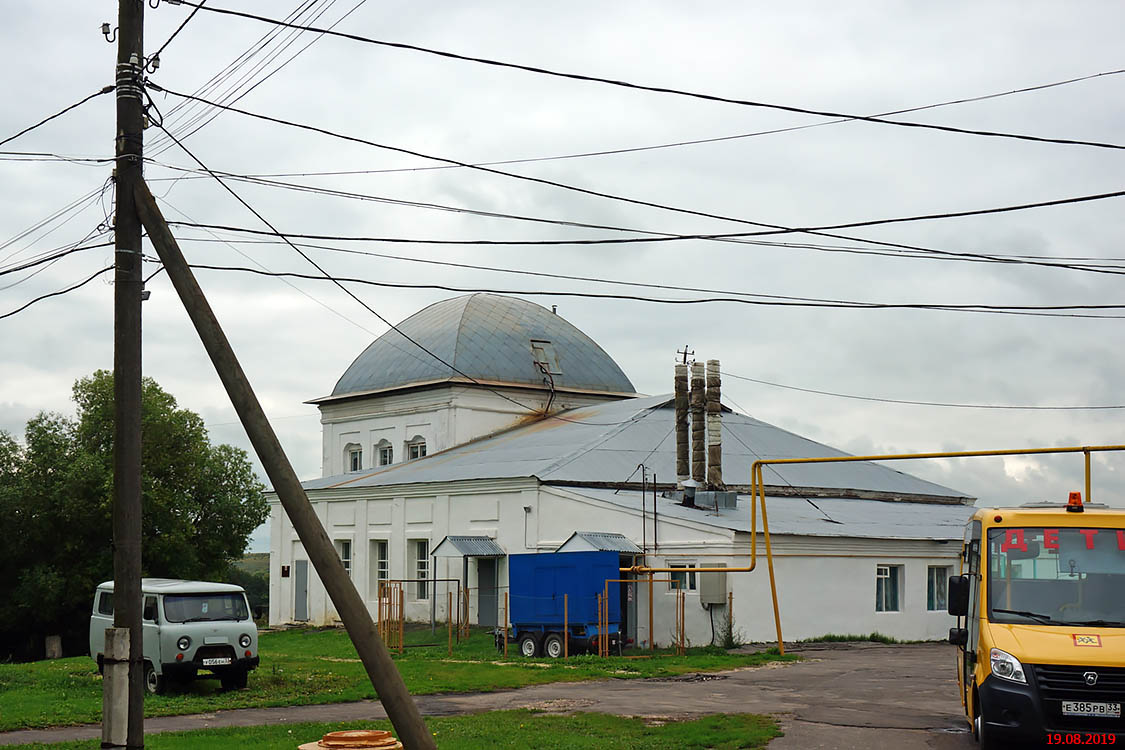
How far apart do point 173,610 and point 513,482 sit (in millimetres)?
15595

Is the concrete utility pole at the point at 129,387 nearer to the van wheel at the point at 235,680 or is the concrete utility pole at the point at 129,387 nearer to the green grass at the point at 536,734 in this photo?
the green grass at the point at 536,734

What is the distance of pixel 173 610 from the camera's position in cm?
2258

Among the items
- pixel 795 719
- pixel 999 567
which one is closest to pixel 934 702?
pixel 795 719

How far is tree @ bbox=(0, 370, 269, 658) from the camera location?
4722cm

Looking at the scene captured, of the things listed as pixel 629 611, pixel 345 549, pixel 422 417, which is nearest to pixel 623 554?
pixel 629 611

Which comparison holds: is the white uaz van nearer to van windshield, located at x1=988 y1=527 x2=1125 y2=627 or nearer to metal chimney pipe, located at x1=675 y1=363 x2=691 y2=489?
van windshield, located at x1=988 y1=527 x2=1125 y2=627

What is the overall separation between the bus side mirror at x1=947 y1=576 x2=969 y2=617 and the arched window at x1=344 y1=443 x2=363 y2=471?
1688 inches

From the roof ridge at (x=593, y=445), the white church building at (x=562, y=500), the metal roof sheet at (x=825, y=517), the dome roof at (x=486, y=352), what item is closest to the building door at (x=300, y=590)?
the white church building at (x=562, y=500)

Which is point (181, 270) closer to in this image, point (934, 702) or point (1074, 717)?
point (1074, 717)

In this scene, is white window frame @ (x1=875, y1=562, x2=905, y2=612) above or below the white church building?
below

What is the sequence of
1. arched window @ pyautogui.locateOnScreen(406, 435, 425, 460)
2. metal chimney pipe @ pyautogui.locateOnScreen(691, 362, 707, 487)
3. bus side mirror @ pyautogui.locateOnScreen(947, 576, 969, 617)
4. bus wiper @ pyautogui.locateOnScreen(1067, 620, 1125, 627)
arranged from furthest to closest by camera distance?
arched window @ pyautogui.locateOnScreen(406, 435, 425, 460), metal chimney pipe @ pyautogui.locateOnScreen(691, 362, 707, 487), bus side mirror @ pyautogui.locateOnScreen(947, 576, 969, 617), bus wiper @ pyautogui.locateOnScreen(1067, 620, 1125, 627)

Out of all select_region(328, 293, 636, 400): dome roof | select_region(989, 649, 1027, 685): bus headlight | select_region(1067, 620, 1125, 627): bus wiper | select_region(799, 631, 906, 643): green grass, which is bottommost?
select_region(799, 631, 906, 643): green grass

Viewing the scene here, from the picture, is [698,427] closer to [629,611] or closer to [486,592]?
[629,611]

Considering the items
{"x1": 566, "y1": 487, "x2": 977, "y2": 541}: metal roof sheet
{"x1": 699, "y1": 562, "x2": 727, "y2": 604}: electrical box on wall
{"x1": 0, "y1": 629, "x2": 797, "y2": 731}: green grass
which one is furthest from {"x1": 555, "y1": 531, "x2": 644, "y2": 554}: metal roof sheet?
{"x1": 0, "y1": 629, "x2": 797, "y2": 731}: green grass
